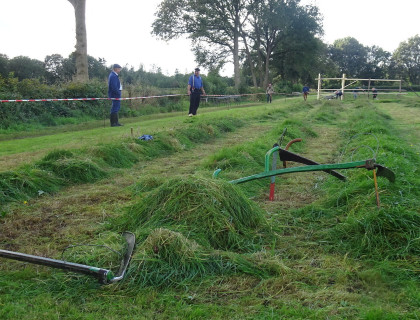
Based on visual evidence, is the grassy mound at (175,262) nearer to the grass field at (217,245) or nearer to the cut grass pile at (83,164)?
the grass field at (217,245)

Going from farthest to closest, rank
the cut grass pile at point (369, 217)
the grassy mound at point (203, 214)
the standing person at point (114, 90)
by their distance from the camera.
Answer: the standing person at point (114, 90) < the grassy mound at point (203, 214) < the cut grass pile at point (369, 217)

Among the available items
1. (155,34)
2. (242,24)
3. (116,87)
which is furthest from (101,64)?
(116,87)

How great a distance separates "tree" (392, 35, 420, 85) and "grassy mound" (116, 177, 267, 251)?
98106 millimetres

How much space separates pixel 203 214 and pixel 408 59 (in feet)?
342

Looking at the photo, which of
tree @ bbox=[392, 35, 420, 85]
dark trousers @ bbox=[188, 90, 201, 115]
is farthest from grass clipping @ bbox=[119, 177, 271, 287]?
tree @ bbox=[392, 35, 420, 85]

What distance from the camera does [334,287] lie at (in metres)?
2.93

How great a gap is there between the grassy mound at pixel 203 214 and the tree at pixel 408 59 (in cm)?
9811

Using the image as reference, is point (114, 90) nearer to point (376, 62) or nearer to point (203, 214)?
point (203, 214)

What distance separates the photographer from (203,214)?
3.71 metres

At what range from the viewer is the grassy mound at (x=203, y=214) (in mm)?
3604

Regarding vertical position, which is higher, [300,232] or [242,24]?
[242,24]

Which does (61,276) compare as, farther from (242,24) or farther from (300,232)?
(242,24)

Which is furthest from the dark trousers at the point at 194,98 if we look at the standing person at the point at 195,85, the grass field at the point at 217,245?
the grass field at the point at 217,245

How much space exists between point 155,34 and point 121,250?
41.4 meters
